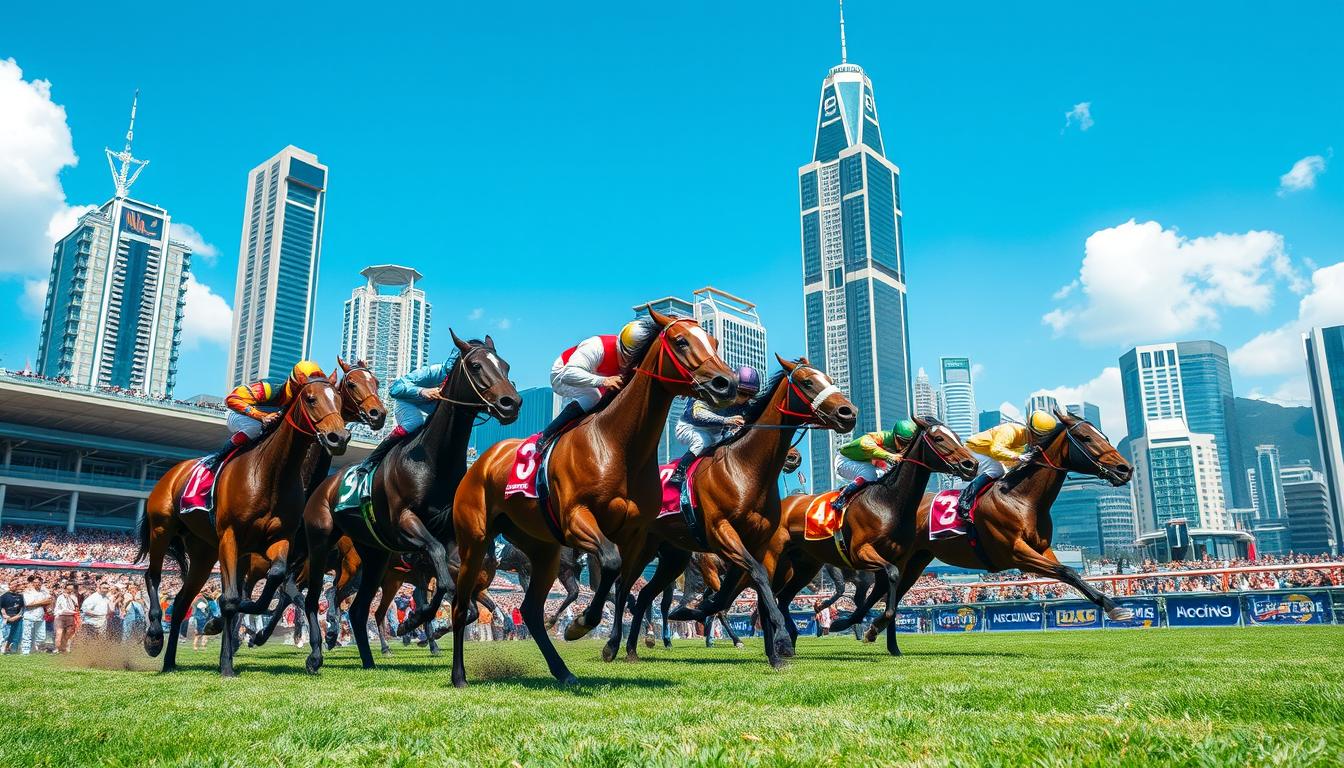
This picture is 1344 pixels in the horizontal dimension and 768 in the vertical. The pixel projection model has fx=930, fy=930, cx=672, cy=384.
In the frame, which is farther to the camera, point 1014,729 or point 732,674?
point 732,674

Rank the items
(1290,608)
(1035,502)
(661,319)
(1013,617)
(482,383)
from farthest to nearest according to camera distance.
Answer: (1013,617) → (1290,608) → (1035,502) → (482,383) → (661,319)

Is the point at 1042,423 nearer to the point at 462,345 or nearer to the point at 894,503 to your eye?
the point at 894,503

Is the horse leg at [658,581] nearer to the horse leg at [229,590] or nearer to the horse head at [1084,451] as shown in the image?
the horse leg at [229,590]

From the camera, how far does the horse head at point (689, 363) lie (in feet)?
25.0

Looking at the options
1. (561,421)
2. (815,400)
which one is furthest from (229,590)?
(815,400)

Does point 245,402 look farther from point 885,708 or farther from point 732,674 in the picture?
point 885,708

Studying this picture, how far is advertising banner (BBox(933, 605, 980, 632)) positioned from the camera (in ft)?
98.7

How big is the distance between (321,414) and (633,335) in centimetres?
410

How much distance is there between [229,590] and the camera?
10352 mm

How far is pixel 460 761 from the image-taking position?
371cm

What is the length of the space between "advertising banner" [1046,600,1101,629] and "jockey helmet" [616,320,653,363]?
23.0m

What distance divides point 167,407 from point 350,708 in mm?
62279

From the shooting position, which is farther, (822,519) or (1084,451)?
(822,519)

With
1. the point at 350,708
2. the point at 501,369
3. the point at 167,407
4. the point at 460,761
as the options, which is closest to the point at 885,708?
the point at 460,761
